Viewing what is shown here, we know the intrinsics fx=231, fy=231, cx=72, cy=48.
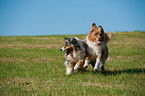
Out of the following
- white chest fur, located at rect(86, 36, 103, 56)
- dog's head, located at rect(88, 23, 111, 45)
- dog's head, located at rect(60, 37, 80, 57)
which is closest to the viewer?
dog's head, located at rect(60, 37, 80, 57)

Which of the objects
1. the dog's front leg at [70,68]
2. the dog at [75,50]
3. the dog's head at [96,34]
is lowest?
the dog's front leg at [70,68]

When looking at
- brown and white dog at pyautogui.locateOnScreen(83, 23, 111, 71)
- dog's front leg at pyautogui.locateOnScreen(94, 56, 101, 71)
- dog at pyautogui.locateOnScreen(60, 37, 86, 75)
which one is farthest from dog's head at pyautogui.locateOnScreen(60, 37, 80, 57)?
dog's front leg at pyautogui.locateOnScreen(94, 56, 101, 71)

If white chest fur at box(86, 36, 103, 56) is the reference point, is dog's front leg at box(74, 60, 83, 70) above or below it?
below

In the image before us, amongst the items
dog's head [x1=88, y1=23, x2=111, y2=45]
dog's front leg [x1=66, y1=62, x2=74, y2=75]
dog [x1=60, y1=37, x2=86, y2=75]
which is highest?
dog's head [x1=88, y1=23, x2=111, y2=45]

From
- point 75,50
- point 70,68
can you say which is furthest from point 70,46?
point 70,68

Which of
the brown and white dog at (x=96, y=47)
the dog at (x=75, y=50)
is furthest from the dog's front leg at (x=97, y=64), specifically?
the dog at (x=75, y=50)

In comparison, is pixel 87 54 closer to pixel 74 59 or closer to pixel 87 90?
pixel 74 59

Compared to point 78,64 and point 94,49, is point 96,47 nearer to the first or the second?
point 94,49

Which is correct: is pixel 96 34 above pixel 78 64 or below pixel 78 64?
above

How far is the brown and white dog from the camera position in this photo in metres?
7.43

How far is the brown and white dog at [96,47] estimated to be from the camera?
7.43 meters

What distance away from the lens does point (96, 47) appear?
24.7 feet

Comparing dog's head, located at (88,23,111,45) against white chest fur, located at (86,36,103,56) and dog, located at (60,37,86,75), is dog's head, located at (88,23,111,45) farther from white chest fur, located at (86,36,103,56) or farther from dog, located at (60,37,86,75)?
dog, located at (60,37,86,75)

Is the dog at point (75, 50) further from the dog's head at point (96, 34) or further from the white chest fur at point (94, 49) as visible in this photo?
the dog's head at point (96, 34)
